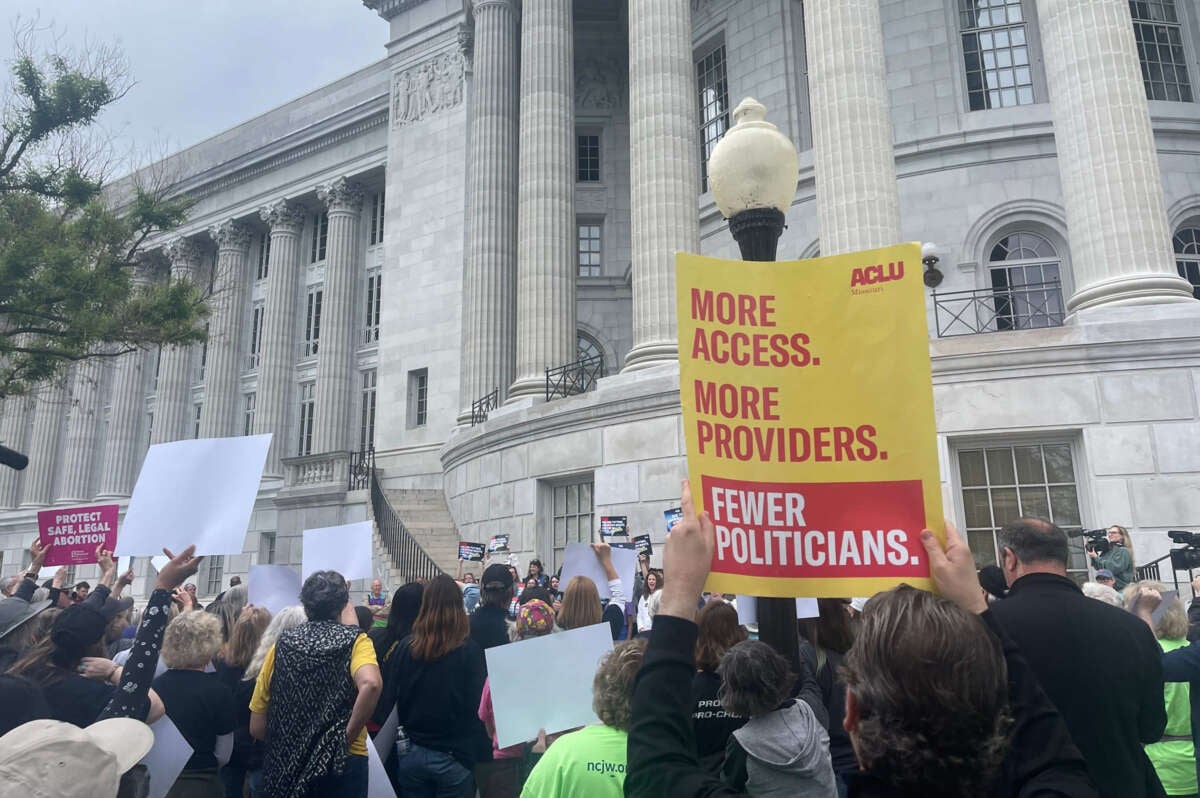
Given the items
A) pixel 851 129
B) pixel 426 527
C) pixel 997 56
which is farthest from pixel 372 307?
pixel 851 129

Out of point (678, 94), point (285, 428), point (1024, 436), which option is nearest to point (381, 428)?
point (285, 428)

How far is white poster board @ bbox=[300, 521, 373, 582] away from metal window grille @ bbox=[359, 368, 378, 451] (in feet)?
85.5

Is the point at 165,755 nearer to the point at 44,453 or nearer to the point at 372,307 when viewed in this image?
the point at 372,307

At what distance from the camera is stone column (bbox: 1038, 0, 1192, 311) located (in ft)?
50.0

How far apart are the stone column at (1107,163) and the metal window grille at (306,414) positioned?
31843mm

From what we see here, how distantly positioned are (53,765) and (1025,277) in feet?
78.1

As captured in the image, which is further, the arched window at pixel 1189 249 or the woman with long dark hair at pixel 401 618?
the arched window at pixel 1189 249

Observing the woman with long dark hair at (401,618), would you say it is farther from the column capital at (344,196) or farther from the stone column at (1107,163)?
the column capital at (344,196)

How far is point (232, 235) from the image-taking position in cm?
4403

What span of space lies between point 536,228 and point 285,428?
21457mm

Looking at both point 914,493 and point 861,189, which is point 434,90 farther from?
point 914,493

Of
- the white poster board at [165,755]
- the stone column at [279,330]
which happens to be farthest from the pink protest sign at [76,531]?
the stone column at [279,330]

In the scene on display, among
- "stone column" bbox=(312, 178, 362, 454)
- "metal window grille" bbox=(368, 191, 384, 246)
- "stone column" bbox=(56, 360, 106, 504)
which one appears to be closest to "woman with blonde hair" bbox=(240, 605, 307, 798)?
"stone column" bbox=(312, 178, 362, 454)

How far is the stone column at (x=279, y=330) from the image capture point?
1548 inches
